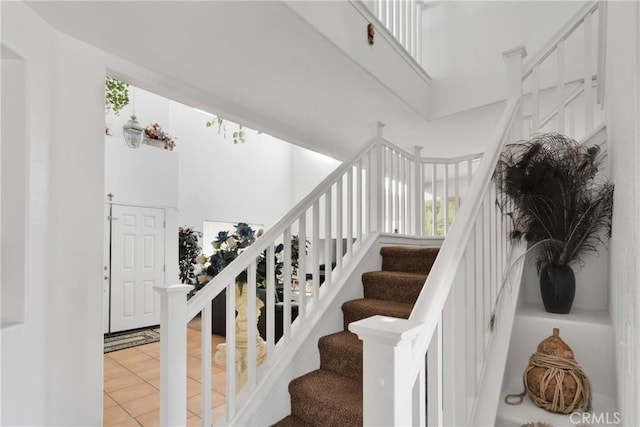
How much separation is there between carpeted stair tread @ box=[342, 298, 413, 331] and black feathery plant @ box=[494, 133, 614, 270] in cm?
81

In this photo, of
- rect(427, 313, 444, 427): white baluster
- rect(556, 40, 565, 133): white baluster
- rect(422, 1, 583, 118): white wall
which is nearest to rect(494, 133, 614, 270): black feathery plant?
rect(556, 40, 565, 133): white baluster

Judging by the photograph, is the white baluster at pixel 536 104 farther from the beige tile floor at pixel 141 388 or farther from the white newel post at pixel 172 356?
the beige tile floor at pixel 141 388

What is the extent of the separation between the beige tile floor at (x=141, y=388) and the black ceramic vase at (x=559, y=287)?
224cm

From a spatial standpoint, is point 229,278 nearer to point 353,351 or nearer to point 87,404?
point 353,351

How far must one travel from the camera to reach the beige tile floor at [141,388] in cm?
258

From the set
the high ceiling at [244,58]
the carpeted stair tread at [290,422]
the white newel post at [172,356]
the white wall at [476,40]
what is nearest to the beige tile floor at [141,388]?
the carpeted stair tread at [290,422]

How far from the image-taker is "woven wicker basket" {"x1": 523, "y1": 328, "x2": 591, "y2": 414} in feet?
4.70

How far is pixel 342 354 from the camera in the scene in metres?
2.06

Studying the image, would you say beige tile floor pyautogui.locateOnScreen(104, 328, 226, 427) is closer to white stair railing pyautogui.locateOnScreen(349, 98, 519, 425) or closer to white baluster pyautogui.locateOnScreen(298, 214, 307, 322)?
white baluster pyautogui.locateOnScreen(298, 214, 307, 322)

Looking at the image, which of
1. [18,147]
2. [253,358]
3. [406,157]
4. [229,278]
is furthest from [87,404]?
[406,157]

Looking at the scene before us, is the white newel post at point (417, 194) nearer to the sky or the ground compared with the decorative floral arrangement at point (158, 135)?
nearer to the ground

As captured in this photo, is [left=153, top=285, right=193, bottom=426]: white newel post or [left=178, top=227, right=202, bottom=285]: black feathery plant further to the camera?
[left=178, top=227, right=202, bottom=285]: black feathery plant

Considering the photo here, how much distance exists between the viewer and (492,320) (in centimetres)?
167

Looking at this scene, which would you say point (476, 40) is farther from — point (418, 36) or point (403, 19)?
point (403, 19)
